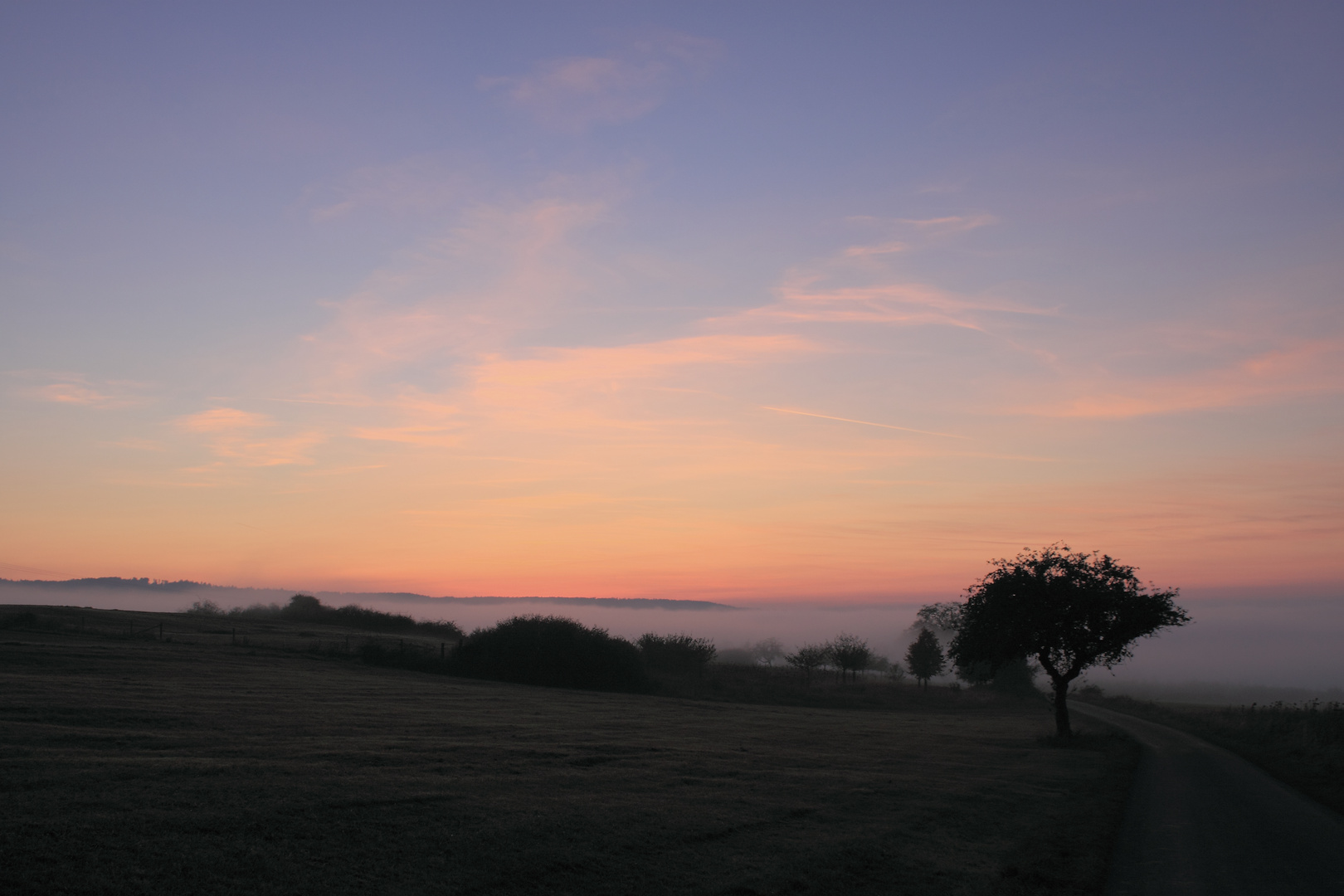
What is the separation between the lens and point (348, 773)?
51.1 ft

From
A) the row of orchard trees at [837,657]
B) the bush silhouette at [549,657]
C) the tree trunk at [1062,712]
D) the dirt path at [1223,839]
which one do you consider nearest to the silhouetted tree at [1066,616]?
the tree trunk at [1062,712]

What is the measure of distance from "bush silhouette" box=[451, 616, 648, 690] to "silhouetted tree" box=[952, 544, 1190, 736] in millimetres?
30579

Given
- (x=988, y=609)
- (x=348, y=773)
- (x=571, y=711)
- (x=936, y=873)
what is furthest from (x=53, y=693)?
(x=988, y=609)

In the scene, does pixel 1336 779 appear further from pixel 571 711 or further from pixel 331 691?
pixel 331 691

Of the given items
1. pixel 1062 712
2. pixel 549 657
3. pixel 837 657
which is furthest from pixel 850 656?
pixel 1062 712

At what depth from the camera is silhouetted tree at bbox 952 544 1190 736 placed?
37094 mm

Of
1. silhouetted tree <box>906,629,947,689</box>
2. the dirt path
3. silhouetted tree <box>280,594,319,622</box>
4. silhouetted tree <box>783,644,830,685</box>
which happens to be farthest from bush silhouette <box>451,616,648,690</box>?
silhouetted tree <box>280,594,319,622</box>

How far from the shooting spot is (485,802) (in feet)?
47.4

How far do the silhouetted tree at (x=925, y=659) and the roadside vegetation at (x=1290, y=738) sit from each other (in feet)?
111

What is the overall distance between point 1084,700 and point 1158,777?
5547 centimetres

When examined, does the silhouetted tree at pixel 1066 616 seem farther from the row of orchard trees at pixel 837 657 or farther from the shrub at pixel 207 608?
the shrub at pixel 207 608

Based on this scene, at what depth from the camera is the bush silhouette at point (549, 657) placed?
59500 millimetres

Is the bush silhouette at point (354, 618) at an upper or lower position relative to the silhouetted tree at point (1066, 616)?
lower

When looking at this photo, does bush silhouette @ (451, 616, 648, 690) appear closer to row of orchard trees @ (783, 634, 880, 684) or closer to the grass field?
row of orchard trees @ (783, 634, 880, 684)
